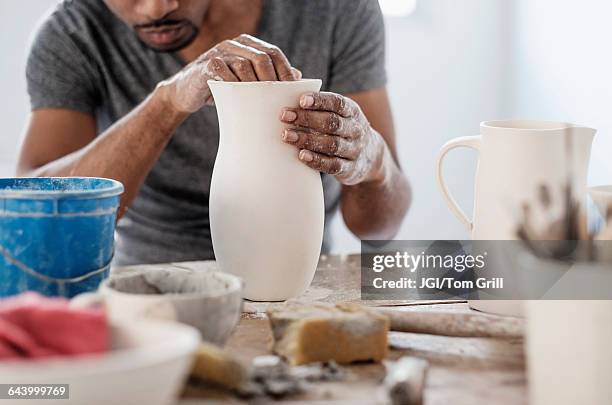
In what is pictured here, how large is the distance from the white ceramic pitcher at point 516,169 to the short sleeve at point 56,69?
1.06 m

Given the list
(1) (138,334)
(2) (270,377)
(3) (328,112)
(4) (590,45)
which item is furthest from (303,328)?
(4) (590,45)

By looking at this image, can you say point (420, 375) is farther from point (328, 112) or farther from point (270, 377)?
point (328, 112)

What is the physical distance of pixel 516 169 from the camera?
1.02 metres

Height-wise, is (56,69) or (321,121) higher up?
(56,69)

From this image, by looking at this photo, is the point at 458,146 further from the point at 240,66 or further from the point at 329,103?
the point at 240,66

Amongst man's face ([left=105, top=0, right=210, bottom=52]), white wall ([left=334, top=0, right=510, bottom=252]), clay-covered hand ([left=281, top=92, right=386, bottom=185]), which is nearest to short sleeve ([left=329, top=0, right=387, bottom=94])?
man's face ([left=105, top=0, right=210, bottom=52])

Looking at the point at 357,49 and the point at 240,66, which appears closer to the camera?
the point at 240,66

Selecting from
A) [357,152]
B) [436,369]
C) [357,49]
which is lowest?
[436,369]

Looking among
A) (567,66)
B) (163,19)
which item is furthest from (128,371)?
(567,66)

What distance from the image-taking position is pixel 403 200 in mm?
1849

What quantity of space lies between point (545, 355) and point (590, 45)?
2.38 metres

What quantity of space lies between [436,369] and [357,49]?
114cm

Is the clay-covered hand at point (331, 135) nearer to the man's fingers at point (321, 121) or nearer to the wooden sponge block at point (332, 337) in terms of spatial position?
the man's fingers at point (321, 121)

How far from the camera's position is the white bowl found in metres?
0.57
